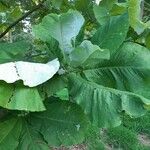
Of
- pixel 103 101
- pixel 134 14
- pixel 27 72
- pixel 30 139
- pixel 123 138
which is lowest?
pixel 123 138

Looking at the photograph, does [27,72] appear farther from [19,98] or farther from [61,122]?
[61,122]

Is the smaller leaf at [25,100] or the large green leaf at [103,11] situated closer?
the smaller leaf at [25,100]

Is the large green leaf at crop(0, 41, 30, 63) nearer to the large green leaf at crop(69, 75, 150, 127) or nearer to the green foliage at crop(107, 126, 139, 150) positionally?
the large green leaf at crop(69, 75, 150, 127)

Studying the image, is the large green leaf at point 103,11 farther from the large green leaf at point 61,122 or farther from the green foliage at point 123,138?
the green foliage at point 123,138

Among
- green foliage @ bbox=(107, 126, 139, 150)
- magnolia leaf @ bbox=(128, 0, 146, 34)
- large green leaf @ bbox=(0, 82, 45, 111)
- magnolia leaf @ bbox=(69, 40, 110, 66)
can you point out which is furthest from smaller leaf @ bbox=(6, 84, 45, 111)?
green foliage @ bbox=(107, 126, 139, 150)

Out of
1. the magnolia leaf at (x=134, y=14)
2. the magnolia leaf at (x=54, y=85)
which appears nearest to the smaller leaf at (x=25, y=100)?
the magnolia leaf at (x=54, y=85)

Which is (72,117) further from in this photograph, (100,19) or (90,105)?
(100,19)

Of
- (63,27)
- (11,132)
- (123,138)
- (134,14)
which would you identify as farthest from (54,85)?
(123,138)
